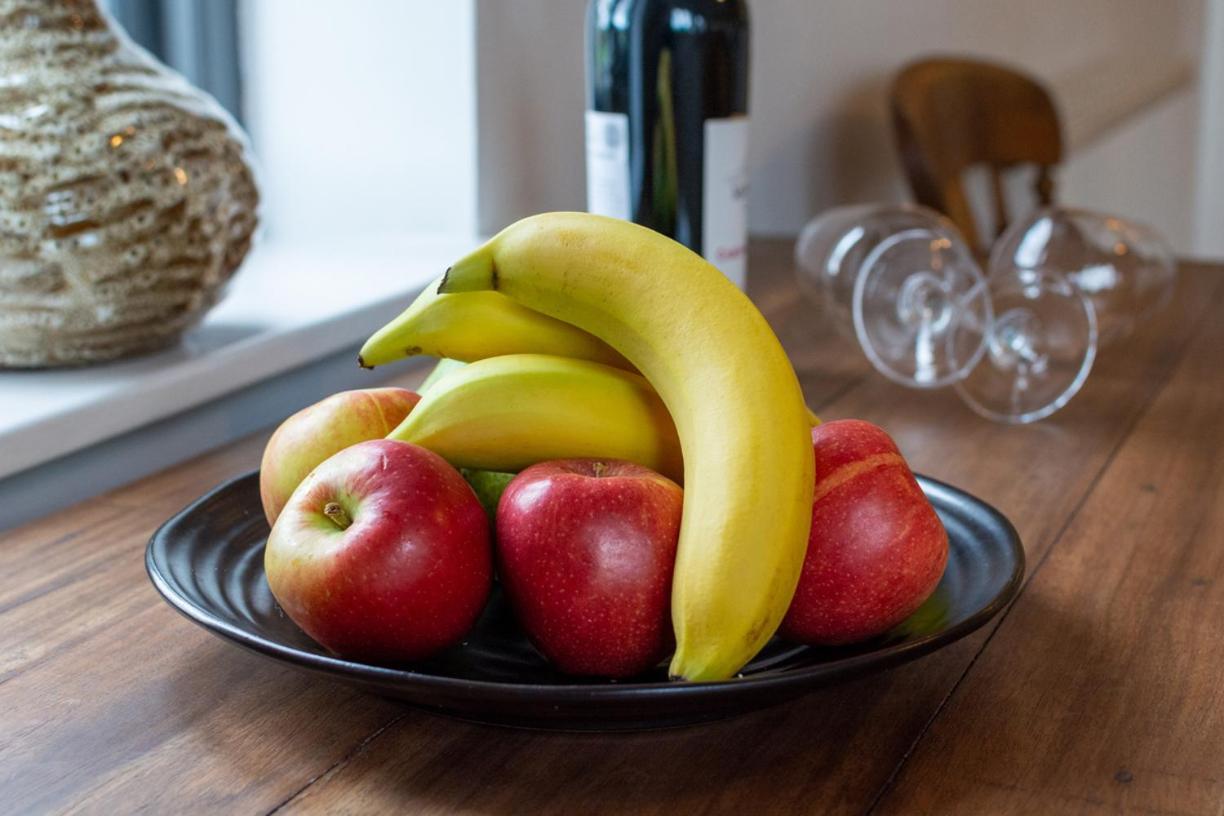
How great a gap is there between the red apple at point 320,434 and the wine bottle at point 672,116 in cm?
43

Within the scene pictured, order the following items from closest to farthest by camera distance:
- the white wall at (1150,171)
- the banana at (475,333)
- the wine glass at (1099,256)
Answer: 1. the banana at (475,333)
2. the wine glass at (1099,256)
3. the white wall at (1150,171)

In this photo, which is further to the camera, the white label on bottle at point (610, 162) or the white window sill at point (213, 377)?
the white label on bottle at point (610, 162)

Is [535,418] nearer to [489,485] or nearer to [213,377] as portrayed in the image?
[489,485]

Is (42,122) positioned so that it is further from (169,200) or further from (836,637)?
(836,637)

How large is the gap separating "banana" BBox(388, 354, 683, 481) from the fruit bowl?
0.07 m

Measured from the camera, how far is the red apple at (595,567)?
0.42 m

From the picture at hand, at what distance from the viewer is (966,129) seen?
6.17 ft

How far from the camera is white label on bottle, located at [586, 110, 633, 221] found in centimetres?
91

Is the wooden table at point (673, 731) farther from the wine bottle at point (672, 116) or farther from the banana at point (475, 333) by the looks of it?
the wine bottle at point (672, 116)

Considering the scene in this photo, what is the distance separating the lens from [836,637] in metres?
0.45

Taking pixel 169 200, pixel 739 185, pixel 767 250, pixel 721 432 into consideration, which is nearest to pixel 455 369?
pixel 721 432

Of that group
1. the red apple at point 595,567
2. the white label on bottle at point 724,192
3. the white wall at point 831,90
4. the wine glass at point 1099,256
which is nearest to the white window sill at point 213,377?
the white wall at point 831,90

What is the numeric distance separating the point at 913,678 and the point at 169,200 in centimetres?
52

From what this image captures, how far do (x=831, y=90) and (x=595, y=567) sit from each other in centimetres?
151
